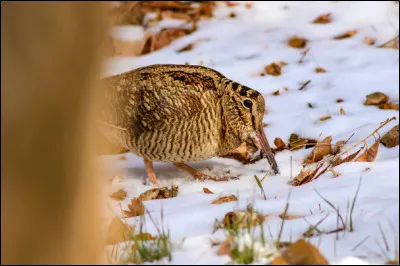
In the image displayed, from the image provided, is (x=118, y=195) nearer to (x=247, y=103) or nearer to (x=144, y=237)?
(x=247, y=103)

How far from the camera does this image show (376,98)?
5.91m

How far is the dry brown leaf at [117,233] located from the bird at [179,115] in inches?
66.7

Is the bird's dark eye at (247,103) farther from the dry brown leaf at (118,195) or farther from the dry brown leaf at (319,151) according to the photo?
the dry brown leaf at (118,195)

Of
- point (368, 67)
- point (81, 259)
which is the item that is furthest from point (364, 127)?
point (81, 259)

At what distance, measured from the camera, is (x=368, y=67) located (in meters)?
6.65

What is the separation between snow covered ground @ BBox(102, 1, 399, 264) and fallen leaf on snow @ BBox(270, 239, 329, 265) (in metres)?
0.12

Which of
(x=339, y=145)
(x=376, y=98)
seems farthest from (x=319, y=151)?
(x=376, y=98)

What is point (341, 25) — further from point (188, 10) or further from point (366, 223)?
point (366, 223)

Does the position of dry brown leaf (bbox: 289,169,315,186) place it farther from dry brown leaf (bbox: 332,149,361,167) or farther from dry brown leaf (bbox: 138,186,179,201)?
dry brown leaf (bbox: 138,186,179,201)

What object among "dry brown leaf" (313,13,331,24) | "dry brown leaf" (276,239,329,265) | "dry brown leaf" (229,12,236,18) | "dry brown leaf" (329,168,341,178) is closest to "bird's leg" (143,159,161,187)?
"dry brown leaf" (329,168,341,178)

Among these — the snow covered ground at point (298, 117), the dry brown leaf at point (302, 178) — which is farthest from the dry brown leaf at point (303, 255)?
the dry brown leaf at point (302, 178)

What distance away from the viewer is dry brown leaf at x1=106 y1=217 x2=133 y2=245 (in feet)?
10.7

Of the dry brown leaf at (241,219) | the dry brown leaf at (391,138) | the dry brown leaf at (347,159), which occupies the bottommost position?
the dry brown leaf at (241,219)

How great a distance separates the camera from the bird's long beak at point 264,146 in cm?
494
